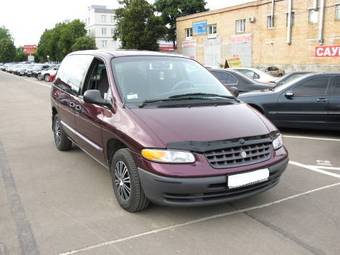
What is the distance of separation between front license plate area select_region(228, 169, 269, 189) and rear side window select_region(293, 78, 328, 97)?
5.27 meters

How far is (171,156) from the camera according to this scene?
4.02 metres

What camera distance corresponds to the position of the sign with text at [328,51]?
32750mm

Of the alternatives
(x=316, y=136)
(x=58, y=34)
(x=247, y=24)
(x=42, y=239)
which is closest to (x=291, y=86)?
(x=316, y=136)

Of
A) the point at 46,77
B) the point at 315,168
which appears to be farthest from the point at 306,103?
the point at 46,77

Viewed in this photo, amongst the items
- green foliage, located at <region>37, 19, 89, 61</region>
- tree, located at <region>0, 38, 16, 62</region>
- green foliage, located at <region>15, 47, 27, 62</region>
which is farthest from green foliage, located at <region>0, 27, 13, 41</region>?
green foliage, located at <region>37, 19, 89, 61</region>

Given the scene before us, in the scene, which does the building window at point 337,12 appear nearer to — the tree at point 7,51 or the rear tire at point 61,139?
the rear tire at point 61,139

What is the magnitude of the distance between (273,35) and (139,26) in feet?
67.0

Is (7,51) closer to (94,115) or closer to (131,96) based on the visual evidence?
(94,115)

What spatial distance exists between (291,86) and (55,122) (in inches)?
199

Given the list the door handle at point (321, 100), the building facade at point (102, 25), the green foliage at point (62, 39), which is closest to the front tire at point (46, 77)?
the door handle at point (321, 100)

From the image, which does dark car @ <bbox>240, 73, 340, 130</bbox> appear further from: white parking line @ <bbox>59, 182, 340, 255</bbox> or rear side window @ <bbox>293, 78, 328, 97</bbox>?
white parking line @ <bbox>59, 182, 340, 255</bbox>

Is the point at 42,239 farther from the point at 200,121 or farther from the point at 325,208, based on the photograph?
the point at 325,208

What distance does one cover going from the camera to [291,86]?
30.6ft

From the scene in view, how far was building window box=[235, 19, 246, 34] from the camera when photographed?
1658 inches
